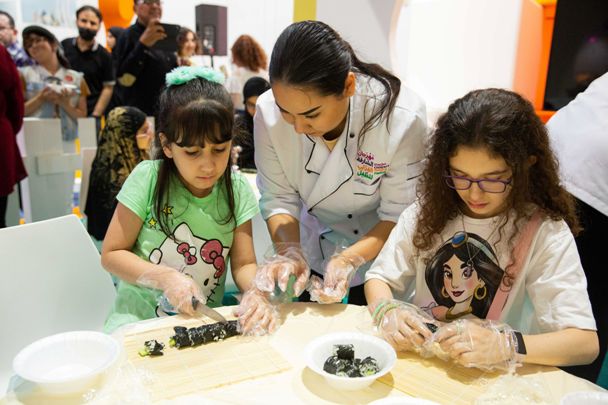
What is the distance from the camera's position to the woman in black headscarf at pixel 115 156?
3289 millimetres

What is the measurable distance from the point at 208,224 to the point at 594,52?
4.32m

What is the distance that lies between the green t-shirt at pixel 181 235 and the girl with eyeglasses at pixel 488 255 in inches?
22.2

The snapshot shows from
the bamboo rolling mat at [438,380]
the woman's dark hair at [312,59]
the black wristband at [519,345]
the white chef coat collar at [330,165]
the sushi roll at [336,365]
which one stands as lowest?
the bamboo rolling mat at [438,380]

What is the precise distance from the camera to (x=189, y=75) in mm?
1746

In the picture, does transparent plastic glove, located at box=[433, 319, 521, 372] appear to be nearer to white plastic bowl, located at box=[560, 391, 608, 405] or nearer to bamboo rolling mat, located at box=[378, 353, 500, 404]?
bamboo rolling mat, located at box=[378, 353, 500, 404]

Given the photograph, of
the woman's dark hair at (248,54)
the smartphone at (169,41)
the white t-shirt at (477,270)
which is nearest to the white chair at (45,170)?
the smartphone at (169,41)

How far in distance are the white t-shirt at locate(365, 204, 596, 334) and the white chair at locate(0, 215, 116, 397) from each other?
3.39 ft

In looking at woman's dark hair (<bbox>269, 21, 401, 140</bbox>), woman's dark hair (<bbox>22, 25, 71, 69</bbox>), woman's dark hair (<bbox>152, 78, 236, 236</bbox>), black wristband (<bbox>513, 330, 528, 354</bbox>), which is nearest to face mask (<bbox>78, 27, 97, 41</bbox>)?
woman's dark hair (<bbox>22, 25, 71, 69</bbox>)

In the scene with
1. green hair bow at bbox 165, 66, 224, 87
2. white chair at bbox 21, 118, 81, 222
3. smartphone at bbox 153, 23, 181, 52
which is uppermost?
smartphone at bbox 153, 23, 181, 52

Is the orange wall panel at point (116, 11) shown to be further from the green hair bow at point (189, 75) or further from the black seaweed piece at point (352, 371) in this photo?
the black seaweed piece at point (352, 371)

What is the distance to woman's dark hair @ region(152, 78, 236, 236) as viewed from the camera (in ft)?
5.43

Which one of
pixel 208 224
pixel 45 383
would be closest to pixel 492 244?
pixel 208 224

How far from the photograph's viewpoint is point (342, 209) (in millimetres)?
1958

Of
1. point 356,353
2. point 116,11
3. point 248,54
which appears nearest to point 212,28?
point 248,54
